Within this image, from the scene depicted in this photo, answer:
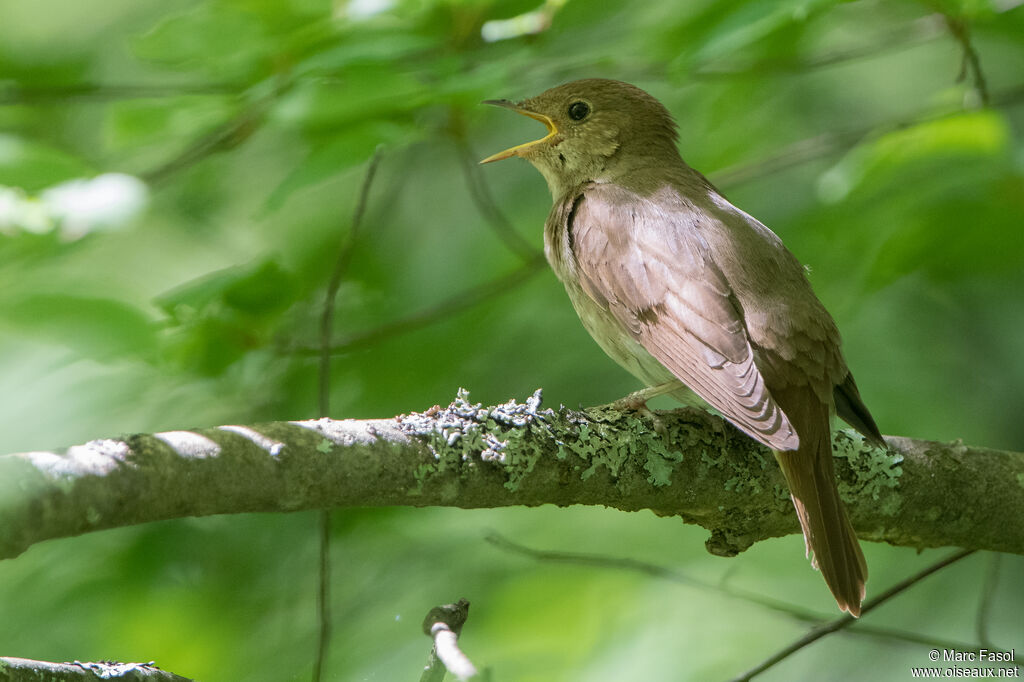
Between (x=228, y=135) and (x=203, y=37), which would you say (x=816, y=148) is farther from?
(x=203, y=37)

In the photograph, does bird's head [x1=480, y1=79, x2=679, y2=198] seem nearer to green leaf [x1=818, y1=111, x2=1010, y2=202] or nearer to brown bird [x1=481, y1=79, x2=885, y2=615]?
brown bird [x1=481, y1=79, x2=885, y2=615]

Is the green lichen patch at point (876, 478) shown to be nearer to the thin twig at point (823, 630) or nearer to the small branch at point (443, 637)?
the thin twig at point (823, 630)

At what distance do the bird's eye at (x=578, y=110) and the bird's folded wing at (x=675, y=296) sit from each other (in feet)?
2.28

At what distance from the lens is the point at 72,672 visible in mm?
2154

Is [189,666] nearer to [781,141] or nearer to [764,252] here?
[764,252]

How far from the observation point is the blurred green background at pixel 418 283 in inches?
119

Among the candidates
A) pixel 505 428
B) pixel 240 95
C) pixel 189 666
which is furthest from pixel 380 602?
pixel 240 95

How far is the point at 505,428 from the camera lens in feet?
8.39

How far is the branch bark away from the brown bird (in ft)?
0.63

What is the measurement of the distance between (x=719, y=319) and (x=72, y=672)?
201 cm

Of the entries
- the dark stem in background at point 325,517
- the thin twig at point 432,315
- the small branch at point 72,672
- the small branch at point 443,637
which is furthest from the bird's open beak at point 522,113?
the small branch at point 72,672

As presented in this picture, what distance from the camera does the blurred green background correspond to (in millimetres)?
3029

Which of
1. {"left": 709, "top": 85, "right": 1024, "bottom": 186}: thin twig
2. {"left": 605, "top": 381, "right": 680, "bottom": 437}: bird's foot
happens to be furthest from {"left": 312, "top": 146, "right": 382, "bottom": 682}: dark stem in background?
{"left": 709, "top": 85, "right": 1024, "bottom": 186}: thin twig

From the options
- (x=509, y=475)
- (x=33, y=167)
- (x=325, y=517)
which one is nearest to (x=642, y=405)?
(x=509, y=475)
